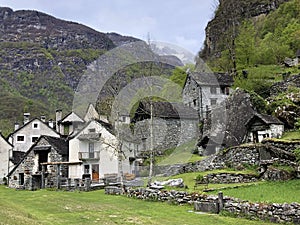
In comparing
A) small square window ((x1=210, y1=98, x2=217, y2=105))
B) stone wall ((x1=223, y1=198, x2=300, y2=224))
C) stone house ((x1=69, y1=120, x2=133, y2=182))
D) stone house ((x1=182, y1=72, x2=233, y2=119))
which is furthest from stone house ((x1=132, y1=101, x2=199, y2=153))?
stone wall ((x1=223, y1=198, x2=300, y2=224))

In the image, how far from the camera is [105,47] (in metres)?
186

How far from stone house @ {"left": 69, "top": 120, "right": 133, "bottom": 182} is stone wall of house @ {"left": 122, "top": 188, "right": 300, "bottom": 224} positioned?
19.8 metres

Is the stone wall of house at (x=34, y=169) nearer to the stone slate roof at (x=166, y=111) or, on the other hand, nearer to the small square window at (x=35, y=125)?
the stone slate roof at (x=166, y=111)

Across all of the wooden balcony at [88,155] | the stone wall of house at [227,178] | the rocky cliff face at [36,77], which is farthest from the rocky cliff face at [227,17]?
the stone wall of house at [227,178]

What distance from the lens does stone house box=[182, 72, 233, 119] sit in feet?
171

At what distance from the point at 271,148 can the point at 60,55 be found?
153843 millimetres

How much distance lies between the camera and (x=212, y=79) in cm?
5331

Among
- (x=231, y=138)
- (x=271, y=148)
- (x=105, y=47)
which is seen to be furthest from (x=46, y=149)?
(x=105, y=47)

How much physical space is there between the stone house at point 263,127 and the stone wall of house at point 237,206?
15.1 m

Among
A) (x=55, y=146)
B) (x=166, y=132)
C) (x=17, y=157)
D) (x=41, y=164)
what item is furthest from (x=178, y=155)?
(x=17, y=157)

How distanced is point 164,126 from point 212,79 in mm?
10400

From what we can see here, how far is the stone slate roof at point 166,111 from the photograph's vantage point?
48.6 meters

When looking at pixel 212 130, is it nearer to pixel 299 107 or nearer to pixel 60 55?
pixel 299 107

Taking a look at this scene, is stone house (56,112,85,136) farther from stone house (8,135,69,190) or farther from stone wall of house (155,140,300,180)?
stone wall of house (155,140,300,180)
